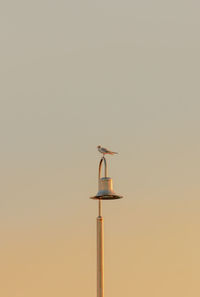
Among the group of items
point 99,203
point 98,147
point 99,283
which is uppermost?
point 98,147

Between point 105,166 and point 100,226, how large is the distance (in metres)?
1.84

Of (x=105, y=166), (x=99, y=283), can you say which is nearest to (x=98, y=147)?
(x=105, y=166)

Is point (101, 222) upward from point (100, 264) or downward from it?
upward

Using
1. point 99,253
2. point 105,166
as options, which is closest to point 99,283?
point 99,253

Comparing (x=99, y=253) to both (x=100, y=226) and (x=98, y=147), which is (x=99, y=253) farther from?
(x=98, y=147)

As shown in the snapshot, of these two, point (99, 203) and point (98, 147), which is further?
point (98, 147)

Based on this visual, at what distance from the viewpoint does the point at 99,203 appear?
34.8 m

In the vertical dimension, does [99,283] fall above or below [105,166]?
below

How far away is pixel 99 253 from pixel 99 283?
33.4 inches

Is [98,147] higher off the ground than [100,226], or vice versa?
[98,147]

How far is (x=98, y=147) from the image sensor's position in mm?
36969

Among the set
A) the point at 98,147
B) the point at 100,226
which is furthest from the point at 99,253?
the point at 98,147

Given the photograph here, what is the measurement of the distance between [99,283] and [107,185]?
284 cm

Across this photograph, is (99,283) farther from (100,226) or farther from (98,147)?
(98,147)
